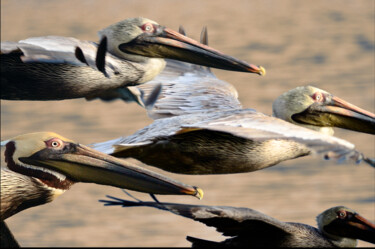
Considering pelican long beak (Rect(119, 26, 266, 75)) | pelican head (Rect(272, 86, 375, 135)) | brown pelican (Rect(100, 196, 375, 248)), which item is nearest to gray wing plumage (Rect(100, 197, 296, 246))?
brown pelican (Rect(100, 196, 375, 248))

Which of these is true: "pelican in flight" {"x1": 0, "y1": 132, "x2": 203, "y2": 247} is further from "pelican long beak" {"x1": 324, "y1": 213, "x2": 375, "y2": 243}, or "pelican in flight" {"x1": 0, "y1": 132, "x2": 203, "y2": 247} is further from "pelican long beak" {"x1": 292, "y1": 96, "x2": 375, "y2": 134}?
"pelican long beak" {"x1": 292, "y1": 96, "x2": 375, "y2": 134}

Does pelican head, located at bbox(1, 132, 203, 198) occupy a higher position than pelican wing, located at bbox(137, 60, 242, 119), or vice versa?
pelican wing, located at bbox(137, 60, 242, 119)

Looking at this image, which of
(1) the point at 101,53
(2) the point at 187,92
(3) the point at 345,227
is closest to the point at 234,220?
(3) the point at 345,227

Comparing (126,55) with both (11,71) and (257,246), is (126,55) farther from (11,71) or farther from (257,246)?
(257,246)

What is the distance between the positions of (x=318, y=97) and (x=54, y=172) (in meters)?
1.33

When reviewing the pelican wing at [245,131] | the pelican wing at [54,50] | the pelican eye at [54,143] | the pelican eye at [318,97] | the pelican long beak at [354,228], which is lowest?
the pelican long beak at [354,228]

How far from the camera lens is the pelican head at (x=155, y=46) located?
425cm

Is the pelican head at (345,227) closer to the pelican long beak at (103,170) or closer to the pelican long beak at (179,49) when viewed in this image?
the pelican long beak at (179,49)

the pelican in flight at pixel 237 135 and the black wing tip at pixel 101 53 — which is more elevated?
the black wing tip at pixel 101 53

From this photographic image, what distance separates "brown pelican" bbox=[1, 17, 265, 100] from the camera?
394cm

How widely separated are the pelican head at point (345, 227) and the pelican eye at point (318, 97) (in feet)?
1.63

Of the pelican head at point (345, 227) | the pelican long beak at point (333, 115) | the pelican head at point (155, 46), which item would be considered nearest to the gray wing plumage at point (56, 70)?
the pelican head at point (155, 46)

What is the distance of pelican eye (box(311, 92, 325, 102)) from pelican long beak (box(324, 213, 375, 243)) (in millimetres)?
555

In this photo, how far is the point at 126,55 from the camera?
4.28 m
